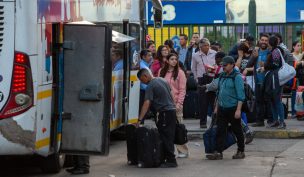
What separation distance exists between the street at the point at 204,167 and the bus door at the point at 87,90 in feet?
3.41

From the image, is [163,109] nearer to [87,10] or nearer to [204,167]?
[204,167]

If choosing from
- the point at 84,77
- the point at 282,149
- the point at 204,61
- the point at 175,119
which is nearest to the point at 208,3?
the point at 204,61

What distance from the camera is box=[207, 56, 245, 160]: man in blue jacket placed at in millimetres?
12695

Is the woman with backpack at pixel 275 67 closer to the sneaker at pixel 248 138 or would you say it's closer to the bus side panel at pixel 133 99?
the sneaker at pixel 248 138

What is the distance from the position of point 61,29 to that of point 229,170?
3400 mm

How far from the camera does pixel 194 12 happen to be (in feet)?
92.9

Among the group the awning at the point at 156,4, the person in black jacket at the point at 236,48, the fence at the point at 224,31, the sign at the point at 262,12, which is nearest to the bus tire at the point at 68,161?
the person in black jacket at the point at 236,48

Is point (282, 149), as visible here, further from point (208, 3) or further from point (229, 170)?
point (208, 3)

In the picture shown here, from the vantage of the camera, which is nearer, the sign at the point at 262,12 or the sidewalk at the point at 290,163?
the sidewalk at the point at 290,163

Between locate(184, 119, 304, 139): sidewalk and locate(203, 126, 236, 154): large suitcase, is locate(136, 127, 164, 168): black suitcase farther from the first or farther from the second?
locate(184, 119, 304, 139): sidewalk

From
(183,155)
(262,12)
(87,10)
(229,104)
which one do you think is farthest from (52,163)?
(262,12)

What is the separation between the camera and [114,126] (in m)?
13.4

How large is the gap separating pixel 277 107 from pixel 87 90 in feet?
21.6

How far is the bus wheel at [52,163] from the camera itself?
440 inches
